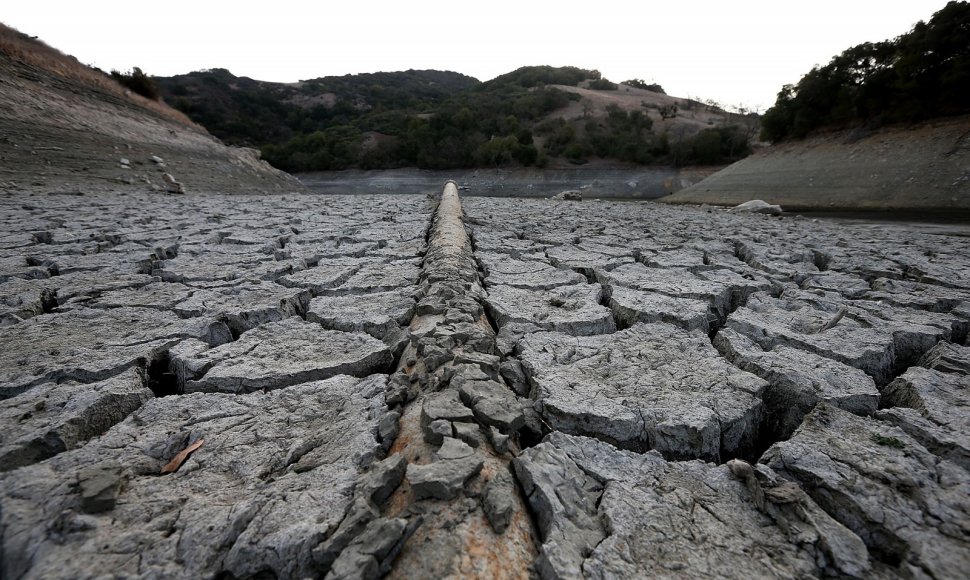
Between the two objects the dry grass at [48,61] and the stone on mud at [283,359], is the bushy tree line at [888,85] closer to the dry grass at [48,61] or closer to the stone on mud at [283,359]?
the stone on mud at [283,359]

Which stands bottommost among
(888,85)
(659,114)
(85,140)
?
(85,140)

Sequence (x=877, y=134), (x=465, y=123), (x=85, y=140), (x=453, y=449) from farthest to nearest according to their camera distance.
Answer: (x=465, y=123), (x=877, y=134), (x=85, y=140), (x=453, y=449)

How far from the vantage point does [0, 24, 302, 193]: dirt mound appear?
23.4 feet

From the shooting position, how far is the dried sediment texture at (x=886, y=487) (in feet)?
2.17

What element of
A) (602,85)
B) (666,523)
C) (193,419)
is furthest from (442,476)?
(602,85)

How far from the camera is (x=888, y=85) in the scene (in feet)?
42.9

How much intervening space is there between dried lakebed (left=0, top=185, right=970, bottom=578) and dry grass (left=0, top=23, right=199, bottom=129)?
12069mm

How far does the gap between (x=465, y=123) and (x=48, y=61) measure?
22.8 m

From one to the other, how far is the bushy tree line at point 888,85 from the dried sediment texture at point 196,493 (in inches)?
681

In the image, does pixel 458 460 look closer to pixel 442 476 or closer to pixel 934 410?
pixel 442 476

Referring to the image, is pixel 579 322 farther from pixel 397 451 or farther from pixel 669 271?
pixel 669 271

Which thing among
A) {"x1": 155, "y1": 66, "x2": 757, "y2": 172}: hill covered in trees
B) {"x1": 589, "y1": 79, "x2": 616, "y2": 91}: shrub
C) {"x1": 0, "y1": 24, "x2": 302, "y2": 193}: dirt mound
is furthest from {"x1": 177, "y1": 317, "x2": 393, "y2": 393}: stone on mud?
{"x1": 589, "y1": 79, "x2": 616, "y2": 91}: shrub

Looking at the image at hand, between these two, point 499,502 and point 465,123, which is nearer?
point 499,502

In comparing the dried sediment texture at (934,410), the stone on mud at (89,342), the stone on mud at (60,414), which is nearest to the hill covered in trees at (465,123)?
the stone on mud at (89,342)
